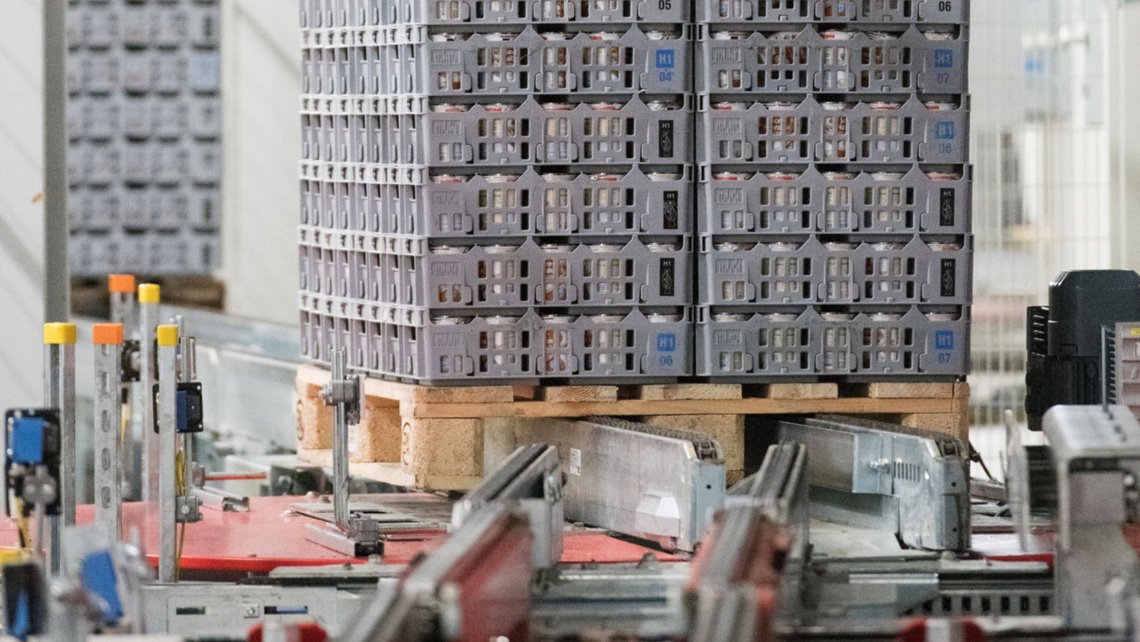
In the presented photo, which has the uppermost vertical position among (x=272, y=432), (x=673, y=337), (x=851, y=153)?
(x=851, y=153)

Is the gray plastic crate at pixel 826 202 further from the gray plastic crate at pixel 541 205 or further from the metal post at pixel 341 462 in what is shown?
the metal post at pixel 341 462

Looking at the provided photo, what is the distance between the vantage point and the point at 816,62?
7.63 m

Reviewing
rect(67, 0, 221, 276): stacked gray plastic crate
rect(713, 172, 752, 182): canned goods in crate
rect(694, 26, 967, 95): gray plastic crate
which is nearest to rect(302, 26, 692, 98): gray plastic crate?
rect(694, 26, 967, 95): gray plastic crate

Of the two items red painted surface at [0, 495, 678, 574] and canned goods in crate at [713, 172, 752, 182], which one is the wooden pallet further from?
canned goods in crate at [713, 172, 752, 182]

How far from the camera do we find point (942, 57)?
25.3ft

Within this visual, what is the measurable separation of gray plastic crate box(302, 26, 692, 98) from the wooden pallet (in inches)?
41.8

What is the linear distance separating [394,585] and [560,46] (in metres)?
3.38

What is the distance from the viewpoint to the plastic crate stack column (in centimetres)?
762

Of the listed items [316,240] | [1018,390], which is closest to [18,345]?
[316,240]

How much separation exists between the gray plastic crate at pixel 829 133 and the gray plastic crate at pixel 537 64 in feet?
0.70

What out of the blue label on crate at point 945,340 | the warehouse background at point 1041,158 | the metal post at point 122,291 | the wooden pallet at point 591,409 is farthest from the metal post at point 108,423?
the warehouse background at point 1041,158

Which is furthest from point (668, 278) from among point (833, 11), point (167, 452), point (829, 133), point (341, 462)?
point (167, 452)

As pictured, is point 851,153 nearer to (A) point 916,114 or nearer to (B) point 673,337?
(A) point 916,114

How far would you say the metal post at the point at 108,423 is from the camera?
6.52m
